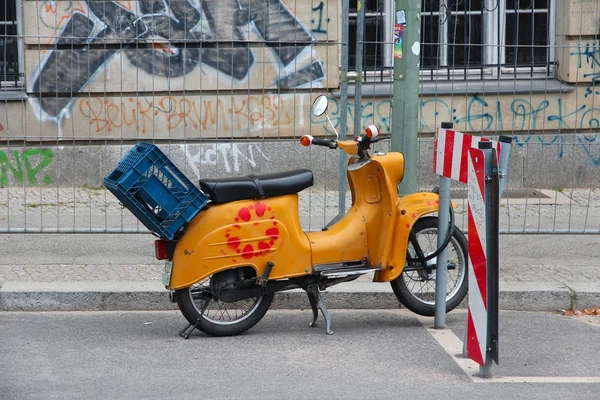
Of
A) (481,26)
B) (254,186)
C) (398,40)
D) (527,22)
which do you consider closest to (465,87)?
(398,40)

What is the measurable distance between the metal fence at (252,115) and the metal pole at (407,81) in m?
0.08

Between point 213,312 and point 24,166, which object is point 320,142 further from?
point 24,166

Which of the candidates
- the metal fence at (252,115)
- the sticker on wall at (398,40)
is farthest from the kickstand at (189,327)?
the sticker on wall at (398,40)

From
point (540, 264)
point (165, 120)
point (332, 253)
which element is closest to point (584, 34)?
point (540, 264)

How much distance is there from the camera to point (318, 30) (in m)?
11.6

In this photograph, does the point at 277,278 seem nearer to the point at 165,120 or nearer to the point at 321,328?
the point at 321,328

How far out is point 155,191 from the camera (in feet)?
20.0

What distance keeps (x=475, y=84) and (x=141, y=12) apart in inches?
153

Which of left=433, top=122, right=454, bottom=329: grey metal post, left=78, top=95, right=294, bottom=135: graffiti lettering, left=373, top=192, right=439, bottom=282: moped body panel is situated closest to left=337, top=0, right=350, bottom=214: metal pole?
left=78, top=95, right=294, bottom=135: graffiti lettering

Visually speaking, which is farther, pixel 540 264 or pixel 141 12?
pixel 141 12

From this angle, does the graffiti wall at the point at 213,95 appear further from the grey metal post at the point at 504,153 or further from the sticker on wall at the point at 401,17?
the grey metal post at the point at 504,153

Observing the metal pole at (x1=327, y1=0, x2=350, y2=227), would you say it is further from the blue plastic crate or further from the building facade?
the blue plastic crate

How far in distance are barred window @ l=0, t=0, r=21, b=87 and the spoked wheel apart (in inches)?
140

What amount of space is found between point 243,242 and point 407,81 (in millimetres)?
1982
